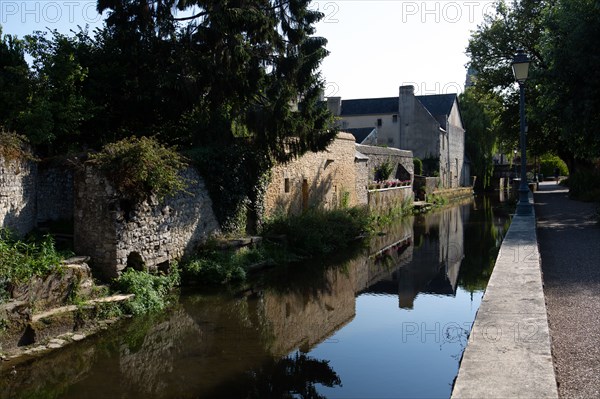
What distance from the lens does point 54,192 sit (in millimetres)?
11078

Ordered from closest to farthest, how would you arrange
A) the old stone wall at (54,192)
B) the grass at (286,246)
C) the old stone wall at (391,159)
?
the old stone wall at (54,192) → the grass at (286,246) → the old stone wall at (391,159)

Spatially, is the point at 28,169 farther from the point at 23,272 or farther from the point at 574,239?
the point at 574,239

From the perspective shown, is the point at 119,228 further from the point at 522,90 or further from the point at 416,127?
the point at 416,127

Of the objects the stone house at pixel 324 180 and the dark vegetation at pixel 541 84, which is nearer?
the dark vegetation at pixel 541 84

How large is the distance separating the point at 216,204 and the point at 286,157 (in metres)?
2.40

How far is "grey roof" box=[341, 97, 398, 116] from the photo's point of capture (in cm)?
4341

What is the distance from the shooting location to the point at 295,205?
17.2 m

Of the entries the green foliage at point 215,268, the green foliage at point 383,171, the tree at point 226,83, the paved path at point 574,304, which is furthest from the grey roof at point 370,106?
the green foliage at point 215,268

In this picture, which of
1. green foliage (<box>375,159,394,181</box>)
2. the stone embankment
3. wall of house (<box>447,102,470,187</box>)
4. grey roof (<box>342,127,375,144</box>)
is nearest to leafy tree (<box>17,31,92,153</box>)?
the stone embankment

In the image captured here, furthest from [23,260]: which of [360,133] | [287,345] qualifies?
[360,133]

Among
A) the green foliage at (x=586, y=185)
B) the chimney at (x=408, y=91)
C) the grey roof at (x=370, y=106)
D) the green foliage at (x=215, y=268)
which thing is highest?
the chimney at (x=408, y=91)

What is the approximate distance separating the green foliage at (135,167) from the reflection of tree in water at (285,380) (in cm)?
469

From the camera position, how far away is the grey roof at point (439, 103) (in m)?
45.1

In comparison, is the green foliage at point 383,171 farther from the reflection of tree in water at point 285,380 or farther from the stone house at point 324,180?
the reflection of tree in water at point 285,380
